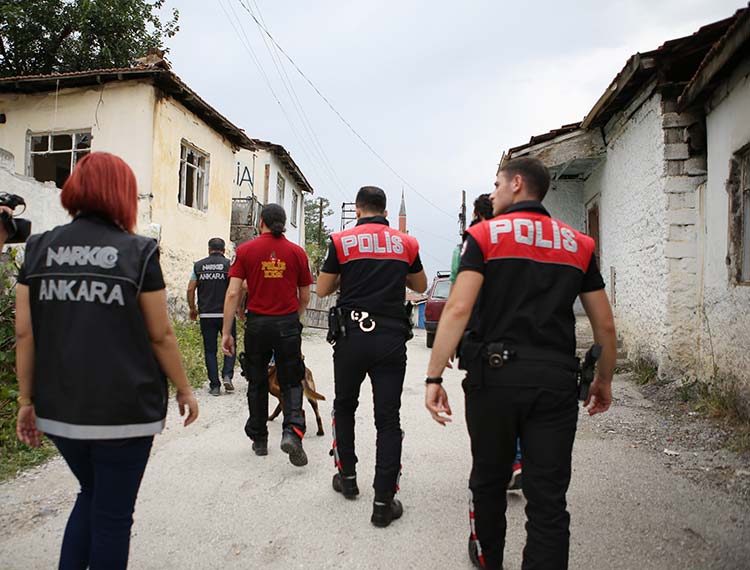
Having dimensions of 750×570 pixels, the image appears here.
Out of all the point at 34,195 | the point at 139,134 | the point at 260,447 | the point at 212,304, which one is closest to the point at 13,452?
the point at 260,447

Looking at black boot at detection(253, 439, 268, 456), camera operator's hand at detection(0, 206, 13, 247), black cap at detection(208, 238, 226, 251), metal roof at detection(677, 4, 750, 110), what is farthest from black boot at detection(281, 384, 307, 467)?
metal roof at detection(677, 4, 750, 110)

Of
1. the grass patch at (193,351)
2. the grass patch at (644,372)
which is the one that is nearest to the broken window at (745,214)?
the grass patch at (644,372)

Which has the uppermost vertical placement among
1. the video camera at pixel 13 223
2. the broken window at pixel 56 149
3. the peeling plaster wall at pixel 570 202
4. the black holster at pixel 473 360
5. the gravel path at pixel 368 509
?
the broken window at pixel 56 149

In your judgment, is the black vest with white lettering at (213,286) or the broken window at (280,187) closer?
the black vest with white lettering at (213,286)

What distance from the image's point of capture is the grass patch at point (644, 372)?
7.75 meters

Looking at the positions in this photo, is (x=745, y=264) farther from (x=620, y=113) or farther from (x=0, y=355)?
(x=0, y=355)

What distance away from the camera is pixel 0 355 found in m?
5.21

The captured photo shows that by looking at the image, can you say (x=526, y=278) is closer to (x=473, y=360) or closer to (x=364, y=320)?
(x=473, y=360)

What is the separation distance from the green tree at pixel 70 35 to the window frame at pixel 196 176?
4796 mm

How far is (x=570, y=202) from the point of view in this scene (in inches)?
500

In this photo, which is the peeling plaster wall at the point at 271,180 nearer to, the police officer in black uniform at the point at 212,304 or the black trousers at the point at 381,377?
the police officer in black uniform at the point at 212,304

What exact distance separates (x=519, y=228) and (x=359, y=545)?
6.34 feet

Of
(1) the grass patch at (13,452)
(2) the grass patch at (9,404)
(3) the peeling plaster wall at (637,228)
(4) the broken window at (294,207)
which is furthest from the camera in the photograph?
(4) the broken window at (294,207)

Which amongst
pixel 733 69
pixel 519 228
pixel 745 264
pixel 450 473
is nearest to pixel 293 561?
pixel 450 473
